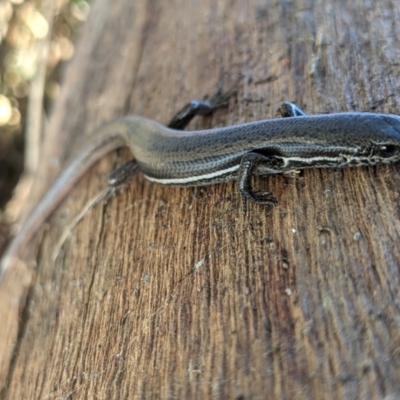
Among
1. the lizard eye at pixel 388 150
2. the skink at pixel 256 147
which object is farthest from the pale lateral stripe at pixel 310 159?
the lizard eye at pixel 388 150

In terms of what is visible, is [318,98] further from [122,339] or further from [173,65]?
[122,339]

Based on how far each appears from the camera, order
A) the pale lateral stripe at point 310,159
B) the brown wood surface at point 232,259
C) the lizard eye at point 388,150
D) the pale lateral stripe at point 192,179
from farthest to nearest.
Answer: the pale lateral stripe at point 192,179
the pale lateral stripe at point 310,159
the lizard eye at point 388,150
the brown wood surface at point 232,259

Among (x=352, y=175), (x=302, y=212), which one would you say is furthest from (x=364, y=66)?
(x=302, y=212)

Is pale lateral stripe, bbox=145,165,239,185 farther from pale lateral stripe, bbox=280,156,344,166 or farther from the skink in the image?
pale lateral stripe, bbox=280,156,344,166

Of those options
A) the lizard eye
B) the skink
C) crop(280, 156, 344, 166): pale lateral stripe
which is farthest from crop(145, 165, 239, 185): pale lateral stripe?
the lizard eye

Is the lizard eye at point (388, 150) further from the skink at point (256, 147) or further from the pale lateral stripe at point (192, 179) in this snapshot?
the pale lateral stripe at point (192, 179)

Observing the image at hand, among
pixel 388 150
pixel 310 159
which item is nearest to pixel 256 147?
pixel 310 159

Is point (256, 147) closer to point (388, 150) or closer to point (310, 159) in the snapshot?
point (310, 159)
